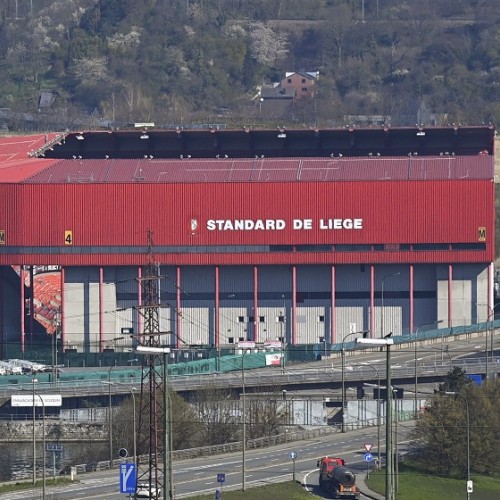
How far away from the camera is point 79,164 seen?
161250 millimetres

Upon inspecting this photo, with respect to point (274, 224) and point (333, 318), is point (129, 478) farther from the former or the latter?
point (274, 224)

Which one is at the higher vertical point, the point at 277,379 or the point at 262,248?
the point at 262,248

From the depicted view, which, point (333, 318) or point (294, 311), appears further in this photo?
point (294, 311)

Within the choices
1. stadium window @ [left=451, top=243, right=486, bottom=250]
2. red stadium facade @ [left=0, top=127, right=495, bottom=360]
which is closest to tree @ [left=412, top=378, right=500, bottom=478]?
red stadium facade @ [left=0, top=127, right=495, bottom=360]

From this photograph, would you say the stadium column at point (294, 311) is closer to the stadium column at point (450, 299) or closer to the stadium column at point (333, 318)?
the stadium column at point (333, 318)

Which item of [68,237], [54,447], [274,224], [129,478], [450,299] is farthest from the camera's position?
[68,237]

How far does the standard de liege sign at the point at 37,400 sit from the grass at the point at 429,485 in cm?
2825

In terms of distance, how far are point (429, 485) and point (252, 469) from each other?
8.65m

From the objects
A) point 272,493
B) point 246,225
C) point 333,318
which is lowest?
point 272,493

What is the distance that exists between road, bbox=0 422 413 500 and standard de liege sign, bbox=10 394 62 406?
17.5 meters

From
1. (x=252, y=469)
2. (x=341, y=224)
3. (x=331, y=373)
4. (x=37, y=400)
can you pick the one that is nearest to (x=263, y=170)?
(x=341, y=224)

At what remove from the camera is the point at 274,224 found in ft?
509

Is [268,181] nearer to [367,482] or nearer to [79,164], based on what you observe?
[79,164]

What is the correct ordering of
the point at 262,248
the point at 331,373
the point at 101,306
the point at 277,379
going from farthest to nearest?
the point at 262,248, the point at 101,306, the point at 331,373, the point at 277,379
